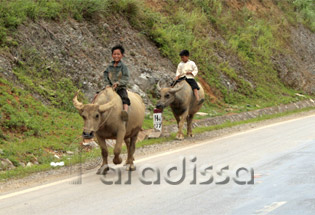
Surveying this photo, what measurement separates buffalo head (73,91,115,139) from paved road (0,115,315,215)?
3.10 ft

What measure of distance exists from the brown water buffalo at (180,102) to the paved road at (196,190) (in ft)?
11.5

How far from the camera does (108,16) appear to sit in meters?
24.1

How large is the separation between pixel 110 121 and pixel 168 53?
1601cm

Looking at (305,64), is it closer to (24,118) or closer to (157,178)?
(24,118)

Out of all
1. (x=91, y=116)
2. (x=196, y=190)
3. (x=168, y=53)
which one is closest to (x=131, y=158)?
(x=91, y=116)

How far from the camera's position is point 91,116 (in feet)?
32.1

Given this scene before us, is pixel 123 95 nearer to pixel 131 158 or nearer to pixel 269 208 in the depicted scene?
pixel 131 158

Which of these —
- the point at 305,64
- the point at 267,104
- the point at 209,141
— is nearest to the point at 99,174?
the point at 209,141

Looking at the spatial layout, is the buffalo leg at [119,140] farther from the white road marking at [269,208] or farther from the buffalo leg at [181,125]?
the buffalo leg at [181,125]

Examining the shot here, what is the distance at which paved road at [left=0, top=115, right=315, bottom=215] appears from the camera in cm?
786

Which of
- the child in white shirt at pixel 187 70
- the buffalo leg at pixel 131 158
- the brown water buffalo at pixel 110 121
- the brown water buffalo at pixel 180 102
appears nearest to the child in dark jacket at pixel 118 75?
the brown water buffalo at pixel 110 121

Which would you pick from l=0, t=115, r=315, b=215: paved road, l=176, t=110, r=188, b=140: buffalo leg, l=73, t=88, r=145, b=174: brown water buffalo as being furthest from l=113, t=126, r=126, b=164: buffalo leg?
l=176, t=110, r=188, b=140: buffalo leg

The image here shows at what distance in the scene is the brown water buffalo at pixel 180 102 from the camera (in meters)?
16.8

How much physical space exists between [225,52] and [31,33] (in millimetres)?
15757
